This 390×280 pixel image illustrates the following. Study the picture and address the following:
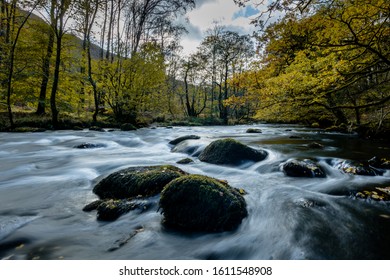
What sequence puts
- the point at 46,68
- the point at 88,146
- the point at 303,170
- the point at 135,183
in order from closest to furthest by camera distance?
the point at 135,183, the point at 303,170, the point at 88,146, the point at 46,68

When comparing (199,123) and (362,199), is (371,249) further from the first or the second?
(199,123)

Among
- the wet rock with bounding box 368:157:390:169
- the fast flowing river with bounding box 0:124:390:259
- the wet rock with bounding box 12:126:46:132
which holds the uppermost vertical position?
the wet rock with bounding box 12:126:46:132

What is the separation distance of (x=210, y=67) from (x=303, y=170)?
24124mm

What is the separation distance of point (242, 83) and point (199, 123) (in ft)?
51.2

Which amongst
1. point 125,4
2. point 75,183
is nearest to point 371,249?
point 75,183

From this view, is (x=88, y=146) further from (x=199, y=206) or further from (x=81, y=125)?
(x=199, y=206)

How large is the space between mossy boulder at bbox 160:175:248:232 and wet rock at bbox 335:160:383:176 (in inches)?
141

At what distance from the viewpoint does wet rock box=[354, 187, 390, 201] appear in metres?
3.90

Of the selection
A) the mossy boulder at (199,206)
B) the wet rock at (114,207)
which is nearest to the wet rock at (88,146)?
the wet rock at (114,207)

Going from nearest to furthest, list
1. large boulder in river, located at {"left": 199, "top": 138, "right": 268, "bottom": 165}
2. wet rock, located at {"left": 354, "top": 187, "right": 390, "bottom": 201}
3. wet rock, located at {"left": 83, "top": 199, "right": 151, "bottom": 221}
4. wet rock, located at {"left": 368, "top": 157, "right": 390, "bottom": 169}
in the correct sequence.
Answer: wet rock, located at {"left": 83, "top": 199, "right": 151, "bottom": 221}, wet rock, located at {"left": 354, "top": 187, "right": 390, "bottom": 201}, wet rock, located at {"left": 368, "top": 157, "right": 390, "bottom": 169}, large boulder in river, located at {"left": 199, "top": 138, "right": 268, "bottom": 165}

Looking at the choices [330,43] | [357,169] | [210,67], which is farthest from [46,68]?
[210,67]

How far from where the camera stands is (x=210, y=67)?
2762 centimetres

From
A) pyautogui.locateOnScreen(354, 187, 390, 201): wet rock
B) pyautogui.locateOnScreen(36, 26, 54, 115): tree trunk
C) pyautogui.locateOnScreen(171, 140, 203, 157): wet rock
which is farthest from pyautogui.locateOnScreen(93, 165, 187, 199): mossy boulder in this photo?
pyautogui.locateOnScreen(36, 26, 54, 115): tree trunk

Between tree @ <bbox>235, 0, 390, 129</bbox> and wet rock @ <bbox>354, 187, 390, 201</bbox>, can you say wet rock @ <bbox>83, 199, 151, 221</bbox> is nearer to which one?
wet rock @ <bbox>354, 187, 390, 201</bbox>
